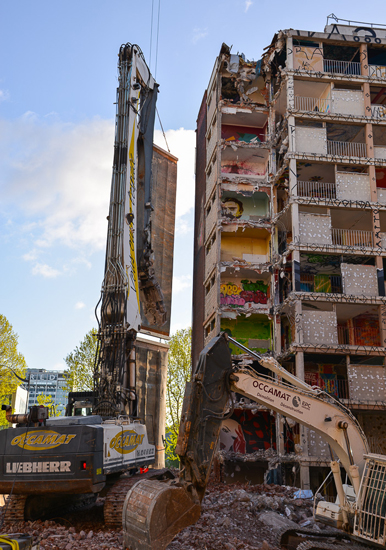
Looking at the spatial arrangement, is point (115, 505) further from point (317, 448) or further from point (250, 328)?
point (250, 328)

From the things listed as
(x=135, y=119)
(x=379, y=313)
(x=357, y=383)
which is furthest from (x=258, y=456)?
(x=135, y=119)

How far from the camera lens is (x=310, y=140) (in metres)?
28.8

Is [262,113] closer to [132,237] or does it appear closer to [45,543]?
[132,237]

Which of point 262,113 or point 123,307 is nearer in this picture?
point 123,307

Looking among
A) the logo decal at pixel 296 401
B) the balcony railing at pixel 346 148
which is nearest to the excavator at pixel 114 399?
the logo decal at pixel 296 401

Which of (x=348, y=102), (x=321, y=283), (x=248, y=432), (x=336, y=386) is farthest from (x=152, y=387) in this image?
(x=348, y=102)

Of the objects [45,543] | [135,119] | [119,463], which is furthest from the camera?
[135,119]

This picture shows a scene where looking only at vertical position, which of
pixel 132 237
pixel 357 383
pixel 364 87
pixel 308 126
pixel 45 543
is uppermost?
pixel 364 87

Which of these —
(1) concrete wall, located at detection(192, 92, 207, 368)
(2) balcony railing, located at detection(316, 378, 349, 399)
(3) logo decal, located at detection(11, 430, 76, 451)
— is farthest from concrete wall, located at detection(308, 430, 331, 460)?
(3) logo decal, located at detection(11, 430, 76, 451)

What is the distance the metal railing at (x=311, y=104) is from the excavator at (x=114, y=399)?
1475 centimetres

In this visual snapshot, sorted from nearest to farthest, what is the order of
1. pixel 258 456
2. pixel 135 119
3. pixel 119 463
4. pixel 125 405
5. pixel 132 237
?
pixel 119 463 → pixel 125 405 → pixel 132 237 → pixel 135 119 → pixel 258 456

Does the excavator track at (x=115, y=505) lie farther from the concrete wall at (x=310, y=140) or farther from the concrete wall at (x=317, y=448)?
the concrete wall at (x=310, y=140)

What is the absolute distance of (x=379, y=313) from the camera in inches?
1029

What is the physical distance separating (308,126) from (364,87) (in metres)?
3.97
